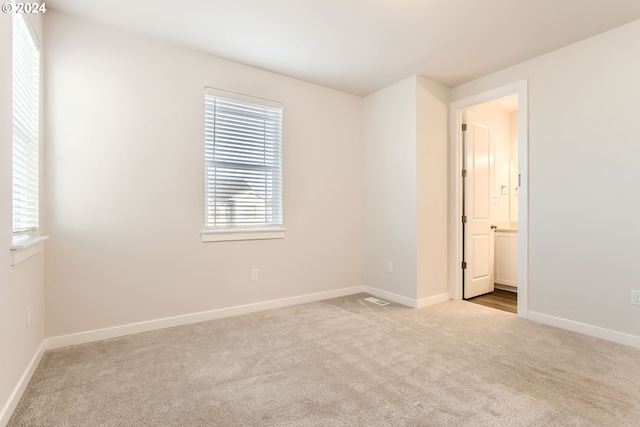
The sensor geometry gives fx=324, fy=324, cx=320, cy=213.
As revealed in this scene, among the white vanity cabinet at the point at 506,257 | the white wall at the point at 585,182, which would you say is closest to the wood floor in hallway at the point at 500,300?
the white vanity cabinet at the point at 506,257

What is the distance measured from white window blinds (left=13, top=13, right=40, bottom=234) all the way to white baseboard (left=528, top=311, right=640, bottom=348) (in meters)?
4.27

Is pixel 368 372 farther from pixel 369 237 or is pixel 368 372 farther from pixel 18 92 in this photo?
pixel 18 92

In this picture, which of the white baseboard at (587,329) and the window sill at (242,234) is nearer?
the white baseboard at (587,329)

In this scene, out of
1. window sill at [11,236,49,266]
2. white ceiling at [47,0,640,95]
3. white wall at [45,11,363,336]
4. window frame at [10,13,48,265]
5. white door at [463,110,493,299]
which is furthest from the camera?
white door at [463,110,493,299]

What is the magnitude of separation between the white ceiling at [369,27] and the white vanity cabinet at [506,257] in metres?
2.28

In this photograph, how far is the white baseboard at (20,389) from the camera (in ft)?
5.32

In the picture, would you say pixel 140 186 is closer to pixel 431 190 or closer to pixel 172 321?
pixel 172 321

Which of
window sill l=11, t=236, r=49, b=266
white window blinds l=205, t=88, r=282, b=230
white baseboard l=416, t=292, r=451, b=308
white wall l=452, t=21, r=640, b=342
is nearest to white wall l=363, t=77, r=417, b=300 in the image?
white baseboard l=416, t=292, r=451, b=308

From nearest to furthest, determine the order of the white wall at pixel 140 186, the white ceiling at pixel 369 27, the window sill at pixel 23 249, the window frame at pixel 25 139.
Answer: the window sill at pixel 23 249, the window frame at pixel 25 139, the white ceiling at pixel 369 27, the white wall at pixel 140 186

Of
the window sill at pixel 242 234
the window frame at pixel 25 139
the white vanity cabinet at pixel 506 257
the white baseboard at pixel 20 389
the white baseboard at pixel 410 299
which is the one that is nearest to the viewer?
the white baseboard at pixel 20 389

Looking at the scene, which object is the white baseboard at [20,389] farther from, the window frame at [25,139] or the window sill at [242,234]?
the window sill at [242,234]

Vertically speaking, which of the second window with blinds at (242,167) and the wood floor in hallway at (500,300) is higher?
the second window with blinds at (242,167)

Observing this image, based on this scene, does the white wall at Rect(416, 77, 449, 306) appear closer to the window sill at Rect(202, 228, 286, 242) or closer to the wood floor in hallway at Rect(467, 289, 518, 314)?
the wood floor in hallway at Rect(467, 289, 518, 314)

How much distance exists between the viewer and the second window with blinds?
3281mm
